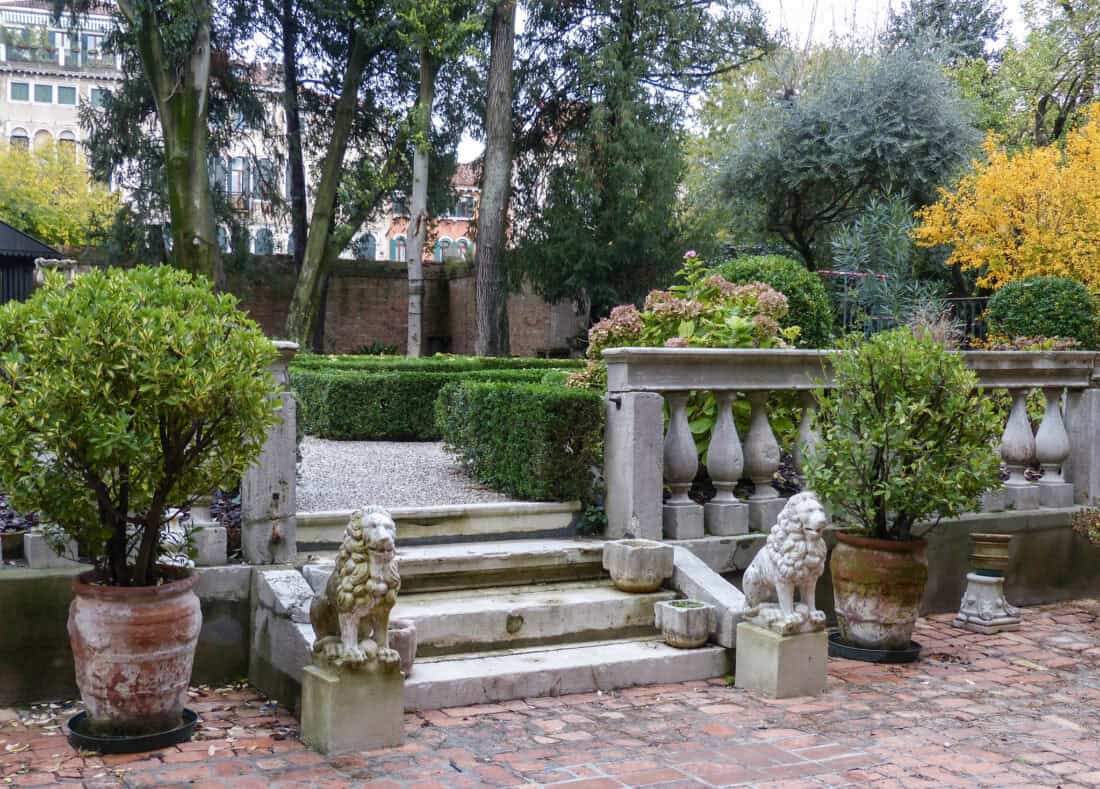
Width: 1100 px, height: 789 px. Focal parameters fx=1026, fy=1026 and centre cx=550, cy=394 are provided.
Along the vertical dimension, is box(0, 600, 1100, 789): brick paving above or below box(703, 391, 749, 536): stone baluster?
below

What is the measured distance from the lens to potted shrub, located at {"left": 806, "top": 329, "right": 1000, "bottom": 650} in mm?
5637

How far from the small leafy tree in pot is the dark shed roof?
16.5 m

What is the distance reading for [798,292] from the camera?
986 centimetres

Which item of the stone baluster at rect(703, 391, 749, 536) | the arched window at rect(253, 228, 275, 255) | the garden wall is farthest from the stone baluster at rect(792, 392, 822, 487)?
the arched window at rect(253, 228, 275, 255)

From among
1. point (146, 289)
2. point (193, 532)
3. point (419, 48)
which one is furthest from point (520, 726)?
point (419, 48)

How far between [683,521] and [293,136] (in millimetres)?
20402

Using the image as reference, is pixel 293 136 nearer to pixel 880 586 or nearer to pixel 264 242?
pixel 264 242

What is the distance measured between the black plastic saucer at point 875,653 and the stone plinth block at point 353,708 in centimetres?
278

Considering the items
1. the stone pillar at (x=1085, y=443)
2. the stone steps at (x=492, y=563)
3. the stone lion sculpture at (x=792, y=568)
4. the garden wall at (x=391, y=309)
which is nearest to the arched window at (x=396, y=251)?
the garden wall at (x=391, y=309)

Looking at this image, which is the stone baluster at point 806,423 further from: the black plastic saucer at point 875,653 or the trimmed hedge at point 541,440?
the trimmed hedge at point 541,440

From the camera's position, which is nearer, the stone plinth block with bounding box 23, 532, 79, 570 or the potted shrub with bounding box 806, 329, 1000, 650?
the stone plinth block with bounding box 23, 532, 79, 570

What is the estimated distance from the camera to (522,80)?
23.0 meters

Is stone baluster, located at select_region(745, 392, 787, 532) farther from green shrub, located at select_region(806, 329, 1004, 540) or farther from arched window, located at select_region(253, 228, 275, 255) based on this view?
arched window, located at select_region(253, 228, 275, 255)

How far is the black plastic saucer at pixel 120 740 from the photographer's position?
407cm
